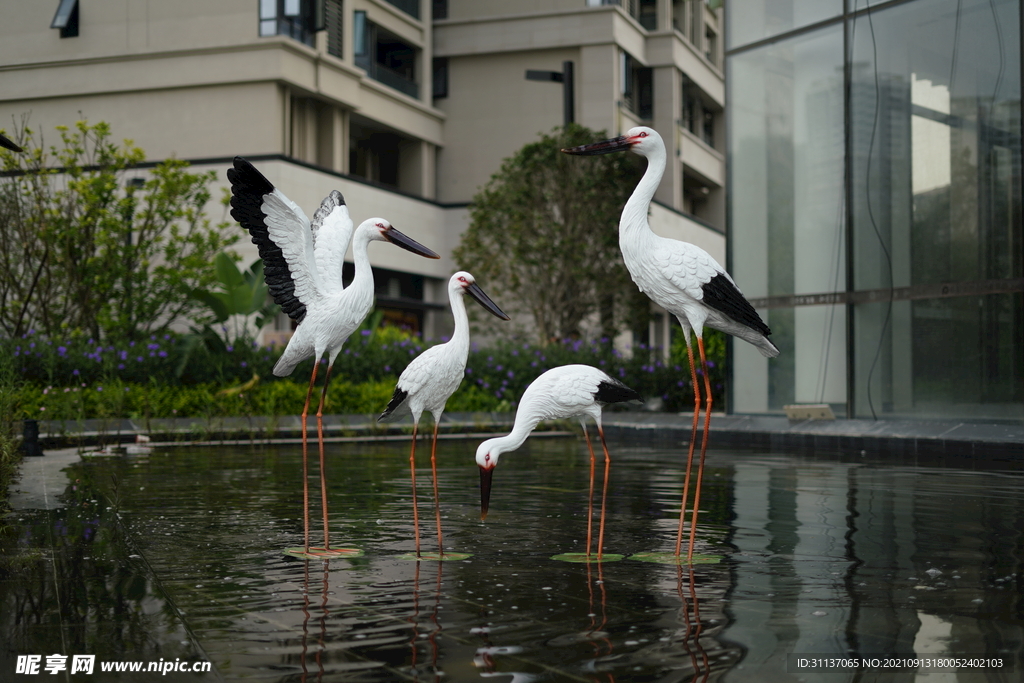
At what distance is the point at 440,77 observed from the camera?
3584 centimetres

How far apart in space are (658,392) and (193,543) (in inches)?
643

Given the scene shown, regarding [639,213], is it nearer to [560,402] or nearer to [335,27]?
[560,402]

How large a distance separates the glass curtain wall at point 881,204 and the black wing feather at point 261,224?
12.1 m

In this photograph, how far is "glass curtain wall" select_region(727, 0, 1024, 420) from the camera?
15.3m

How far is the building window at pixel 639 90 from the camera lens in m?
36.8

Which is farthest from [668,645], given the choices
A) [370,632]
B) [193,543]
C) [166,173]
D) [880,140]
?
[166,173]

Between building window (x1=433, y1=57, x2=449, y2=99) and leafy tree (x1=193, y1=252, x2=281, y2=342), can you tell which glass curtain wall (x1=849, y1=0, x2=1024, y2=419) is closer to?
leafy tree (x1=193, y1=252, x2=281, y2=342)

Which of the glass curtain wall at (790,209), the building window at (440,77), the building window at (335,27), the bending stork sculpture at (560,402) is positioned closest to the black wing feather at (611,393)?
the bending stork sculpture at (560,402)

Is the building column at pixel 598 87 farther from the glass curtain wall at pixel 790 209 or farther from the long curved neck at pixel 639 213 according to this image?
the long curved neck at pixel 639 213

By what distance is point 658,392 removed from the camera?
853 inches

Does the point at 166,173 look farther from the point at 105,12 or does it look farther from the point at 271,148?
the point at 105,12

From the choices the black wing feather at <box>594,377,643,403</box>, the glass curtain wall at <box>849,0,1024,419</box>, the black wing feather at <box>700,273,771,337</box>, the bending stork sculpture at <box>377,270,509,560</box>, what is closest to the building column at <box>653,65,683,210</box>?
the glass curtain wall at <box>849,0,1024,419</box>

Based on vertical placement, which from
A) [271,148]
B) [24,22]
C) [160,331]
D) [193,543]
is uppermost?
[24,22]

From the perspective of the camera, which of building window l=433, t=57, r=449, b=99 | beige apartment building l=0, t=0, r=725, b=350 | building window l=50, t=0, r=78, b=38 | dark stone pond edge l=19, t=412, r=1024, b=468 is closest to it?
dark stone pond edge l=19, t=412, r=1024, b=468
